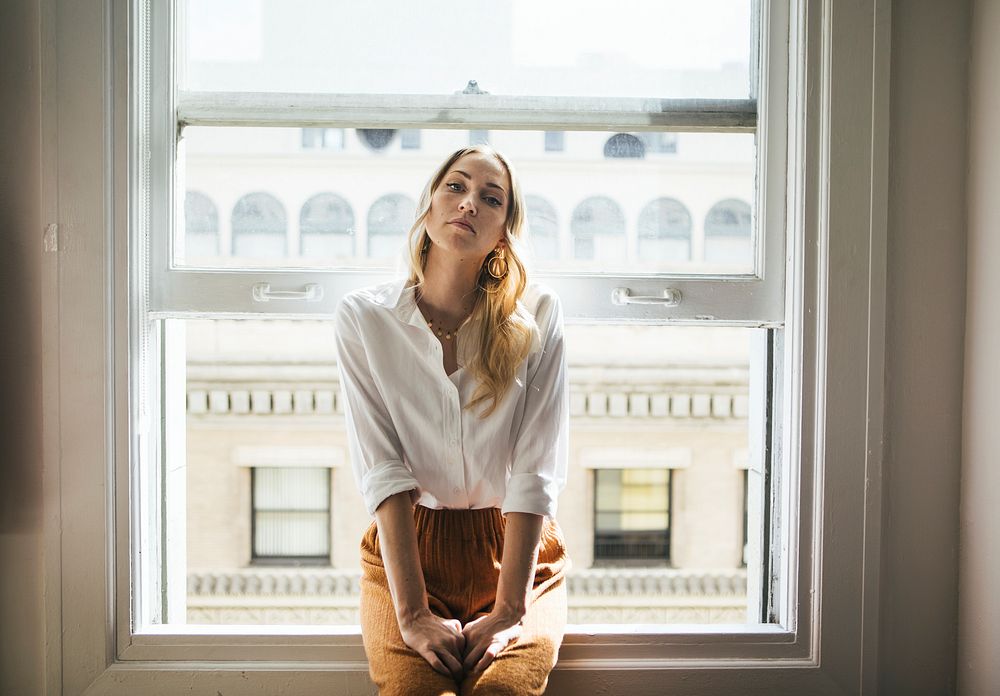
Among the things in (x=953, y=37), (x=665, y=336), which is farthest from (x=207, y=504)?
(x=953, y=37)

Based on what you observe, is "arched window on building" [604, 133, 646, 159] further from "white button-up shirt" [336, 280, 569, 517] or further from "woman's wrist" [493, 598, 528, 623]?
"woman's wrist" [493, 598, 528, 623]

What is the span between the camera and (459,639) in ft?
3.46

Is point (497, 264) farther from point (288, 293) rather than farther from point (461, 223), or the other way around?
point (288, 293)

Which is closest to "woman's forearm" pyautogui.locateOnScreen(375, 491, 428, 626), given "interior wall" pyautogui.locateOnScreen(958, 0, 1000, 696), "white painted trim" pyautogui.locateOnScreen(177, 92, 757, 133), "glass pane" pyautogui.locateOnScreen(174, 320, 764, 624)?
"white painted trim" pyautogui.locateOnScreen(177, 92, 757, 133)

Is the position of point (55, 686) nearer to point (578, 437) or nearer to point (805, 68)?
point (805, 68)

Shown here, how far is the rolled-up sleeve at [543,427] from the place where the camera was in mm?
1108

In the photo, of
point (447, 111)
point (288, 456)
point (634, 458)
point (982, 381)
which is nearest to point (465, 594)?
point (447, 111)

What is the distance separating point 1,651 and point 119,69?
3.77ft

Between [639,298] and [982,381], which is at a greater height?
[639,298]

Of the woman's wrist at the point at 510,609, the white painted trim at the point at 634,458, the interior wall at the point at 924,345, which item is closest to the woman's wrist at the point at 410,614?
the woman's wrist at the point at 510,609

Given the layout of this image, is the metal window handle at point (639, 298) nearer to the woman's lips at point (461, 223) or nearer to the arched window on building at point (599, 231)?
the arched window on building at point (599, 231)

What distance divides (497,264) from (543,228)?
25 cm

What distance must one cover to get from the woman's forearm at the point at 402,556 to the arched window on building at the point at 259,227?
2.03ft

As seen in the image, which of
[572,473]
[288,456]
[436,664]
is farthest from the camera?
[572,473]
